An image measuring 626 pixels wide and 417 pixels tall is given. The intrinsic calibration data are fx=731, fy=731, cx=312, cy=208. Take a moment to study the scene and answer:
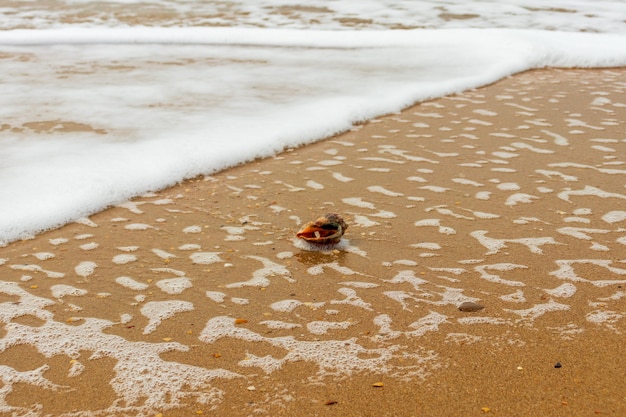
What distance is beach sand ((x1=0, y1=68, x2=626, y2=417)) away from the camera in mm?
2354

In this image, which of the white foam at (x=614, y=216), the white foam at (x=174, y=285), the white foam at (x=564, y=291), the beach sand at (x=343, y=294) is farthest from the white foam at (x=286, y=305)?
the white foam at (x=614, y=216)

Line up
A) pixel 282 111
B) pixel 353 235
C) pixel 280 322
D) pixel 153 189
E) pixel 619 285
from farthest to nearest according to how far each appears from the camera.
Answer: pixel 282 111
pixel 153 189
pixel 353 235
pixel 619 285
pixel 280 322

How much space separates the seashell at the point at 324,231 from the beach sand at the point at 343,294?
7 centimetres

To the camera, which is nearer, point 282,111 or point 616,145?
point 616,145

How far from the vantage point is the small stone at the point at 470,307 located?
9.28 feet

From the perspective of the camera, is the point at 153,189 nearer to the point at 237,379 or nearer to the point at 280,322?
the point at 280,322

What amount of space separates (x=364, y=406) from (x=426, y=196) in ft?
6.19

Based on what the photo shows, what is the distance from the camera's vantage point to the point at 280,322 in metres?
2.76

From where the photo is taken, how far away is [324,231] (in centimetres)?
333

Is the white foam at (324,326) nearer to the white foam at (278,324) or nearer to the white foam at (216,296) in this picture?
the white foam at (278,324)

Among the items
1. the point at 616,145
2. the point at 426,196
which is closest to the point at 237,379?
the point at 426,196

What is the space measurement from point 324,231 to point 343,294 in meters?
0.45

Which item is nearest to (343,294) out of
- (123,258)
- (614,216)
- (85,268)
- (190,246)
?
(190,246)

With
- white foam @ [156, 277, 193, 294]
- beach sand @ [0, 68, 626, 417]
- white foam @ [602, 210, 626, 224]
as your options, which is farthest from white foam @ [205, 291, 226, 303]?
white foam @ [602, 210, 626, 224]
